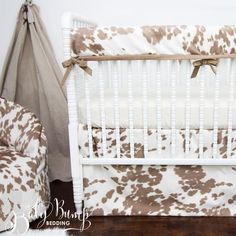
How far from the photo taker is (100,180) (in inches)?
66.4

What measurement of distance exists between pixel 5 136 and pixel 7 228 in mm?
556

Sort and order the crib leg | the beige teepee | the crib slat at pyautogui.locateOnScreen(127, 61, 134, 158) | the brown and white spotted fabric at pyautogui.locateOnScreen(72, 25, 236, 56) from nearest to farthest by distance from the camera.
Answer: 1. the brown and white spotted fabric at pyautogui.locateOnScreen(72, 25, 236, 56)
2. the crib slat at pyautogui.locateOnScreen(127, 61, 134, 158)
3. the crib leg
4. the beige teepee

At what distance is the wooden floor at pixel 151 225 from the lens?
A: 60.9 inches

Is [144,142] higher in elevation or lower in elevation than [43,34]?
Result: lower

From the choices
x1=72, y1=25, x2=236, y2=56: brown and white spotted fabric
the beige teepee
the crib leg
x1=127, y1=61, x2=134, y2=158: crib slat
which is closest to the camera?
x1=72, y1=25, x2=236, y2=56: brown and white spotted fabric

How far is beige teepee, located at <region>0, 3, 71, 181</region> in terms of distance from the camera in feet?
7.43

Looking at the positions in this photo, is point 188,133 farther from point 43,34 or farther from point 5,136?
point 43,34

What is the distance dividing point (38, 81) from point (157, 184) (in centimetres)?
116

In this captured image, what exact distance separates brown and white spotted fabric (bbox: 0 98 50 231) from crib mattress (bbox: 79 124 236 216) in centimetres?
23

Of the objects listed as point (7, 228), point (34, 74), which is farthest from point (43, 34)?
point (7, 228)

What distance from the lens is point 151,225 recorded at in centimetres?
162

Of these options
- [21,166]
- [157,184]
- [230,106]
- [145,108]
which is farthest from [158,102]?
[21,166]

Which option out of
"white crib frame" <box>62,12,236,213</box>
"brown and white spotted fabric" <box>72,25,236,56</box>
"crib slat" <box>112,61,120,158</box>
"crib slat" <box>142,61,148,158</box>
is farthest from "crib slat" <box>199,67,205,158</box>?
"crib slat" <box>112,61,120,158</box>

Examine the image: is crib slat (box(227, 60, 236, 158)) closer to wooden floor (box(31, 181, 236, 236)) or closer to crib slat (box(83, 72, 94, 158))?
wooden floor (box(31, 181, 236, 236))
